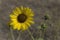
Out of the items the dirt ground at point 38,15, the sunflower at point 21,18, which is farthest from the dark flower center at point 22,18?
the dirt ground at point 38,15

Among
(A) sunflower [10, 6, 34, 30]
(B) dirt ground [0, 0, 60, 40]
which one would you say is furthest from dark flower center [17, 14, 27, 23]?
(B) dirt ground [0, 0, 60, 40]

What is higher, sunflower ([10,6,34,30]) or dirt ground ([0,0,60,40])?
sunflower ([10,6,34,30])

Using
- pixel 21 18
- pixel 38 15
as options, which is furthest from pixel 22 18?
pixel 38 15

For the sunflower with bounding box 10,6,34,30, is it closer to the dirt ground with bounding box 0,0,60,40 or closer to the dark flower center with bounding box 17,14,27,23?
the dark flower center with bounding box 17,14,27,23

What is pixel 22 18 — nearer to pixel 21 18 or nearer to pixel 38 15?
pixel 21 18

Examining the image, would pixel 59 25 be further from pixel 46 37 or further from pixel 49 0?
pixel 49 0
